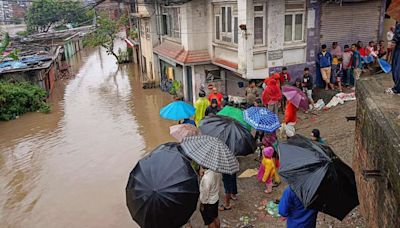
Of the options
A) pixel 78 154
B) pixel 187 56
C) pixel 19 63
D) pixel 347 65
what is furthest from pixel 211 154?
pixel 19 63

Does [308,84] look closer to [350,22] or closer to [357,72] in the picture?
[357,72]

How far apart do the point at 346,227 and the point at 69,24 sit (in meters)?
60.3

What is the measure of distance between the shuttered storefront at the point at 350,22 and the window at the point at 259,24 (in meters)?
2.24

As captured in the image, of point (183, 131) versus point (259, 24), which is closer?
point (183, 131)

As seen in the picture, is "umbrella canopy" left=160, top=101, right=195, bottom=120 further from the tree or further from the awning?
the tree

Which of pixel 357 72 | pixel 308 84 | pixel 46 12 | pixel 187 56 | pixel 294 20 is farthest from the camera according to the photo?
pixel 46 12

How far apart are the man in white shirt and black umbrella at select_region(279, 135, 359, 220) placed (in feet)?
4.67

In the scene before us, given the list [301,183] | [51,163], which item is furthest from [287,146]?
[51,163]

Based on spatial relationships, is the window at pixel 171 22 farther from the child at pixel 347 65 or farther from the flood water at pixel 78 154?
the child at pixel 347 65

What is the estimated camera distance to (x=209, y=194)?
19.0 ft

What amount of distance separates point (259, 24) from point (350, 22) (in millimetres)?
3628

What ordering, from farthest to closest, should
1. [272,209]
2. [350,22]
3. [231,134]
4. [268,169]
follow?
[350,22]
[268,169]
[272,209]
[231,134]

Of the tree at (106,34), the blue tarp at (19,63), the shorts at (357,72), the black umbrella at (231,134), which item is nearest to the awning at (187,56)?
the shorts at (357,72)

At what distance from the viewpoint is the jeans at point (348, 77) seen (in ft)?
40.6
